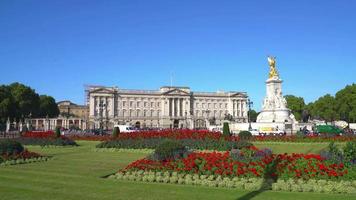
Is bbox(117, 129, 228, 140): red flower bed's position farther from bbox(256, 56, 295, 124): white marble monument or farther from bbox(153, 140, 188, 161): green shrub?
bbox(256, 56, 295, 124): white marble monument

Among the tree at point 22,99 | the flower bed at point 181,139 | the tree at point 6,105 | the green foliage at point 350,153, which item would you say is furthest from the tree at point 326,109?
the green foliage at point 350,153

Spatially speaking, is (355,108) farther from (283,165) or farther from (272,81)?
(283,165)

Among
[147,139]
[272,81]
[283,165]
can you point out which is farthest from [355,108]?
[283,165]

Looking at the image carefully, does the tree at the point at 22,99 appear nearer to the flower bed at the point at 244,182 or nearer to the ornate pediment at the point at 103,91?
the ornate pediment at the point at 103,91

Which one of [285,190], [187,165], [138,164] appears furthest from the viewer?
[138,164]

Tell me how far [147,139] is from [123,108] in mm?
106427

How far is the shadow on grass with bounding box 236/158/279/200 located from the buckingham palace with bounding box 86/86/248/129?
10883 centimetres

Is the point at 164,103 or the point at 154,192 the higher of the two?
the point at 164,103

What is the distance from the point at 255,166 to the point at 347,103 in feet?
260

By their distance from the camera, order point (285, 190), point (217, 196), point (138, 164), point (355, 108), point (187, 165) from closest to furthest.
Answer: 1. point (217, 196)
2. point (285, 190)
3. point (187, 165)
4. point (138, 164)
5. point (355, 108)

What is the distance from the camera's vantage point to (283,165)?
12.0 m

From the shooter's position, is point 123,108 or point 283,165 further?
point 123,108

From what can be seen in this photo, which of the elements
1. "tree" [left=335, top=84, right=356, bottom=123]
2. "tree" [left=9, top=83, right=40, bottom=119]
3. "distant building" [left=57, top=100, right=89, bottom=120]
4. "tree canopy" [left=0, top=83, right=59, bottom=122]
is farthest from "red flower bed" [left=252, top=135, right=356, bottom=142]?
"distant building" [left=57, top=100, right=89, bottom=120]

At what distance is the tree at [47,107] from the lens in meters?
114
